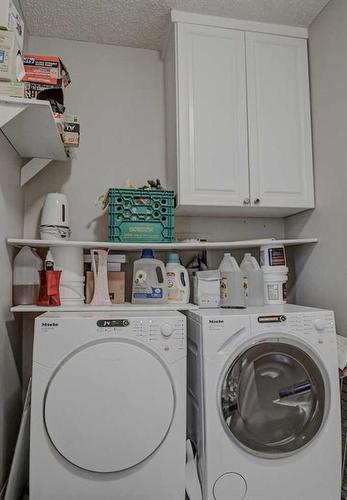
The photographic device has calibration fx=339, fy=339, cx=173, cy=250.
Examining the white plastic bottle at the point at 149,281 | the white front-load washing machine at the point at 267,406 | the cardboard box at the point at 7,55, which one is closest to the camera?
the cardboard box at the point at 7,55

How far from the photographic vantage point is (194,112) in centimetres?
192

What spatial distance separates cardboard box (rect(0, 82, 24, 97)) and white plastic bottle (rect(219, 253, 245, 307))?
133 cm

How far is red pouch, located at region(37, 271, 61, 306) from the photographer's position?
5.80 ft

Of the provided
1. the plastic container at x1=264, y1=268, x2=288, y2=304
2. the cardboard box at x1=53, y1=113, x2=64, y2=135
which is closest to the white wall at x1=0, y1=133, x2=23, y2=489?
the cardboard box at x1=53, y1=113, x2=64, y2=135

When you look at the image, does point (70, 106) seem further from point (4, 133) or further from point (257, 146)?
point (257, 146)

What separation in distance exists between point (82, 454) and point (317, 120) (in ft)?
7.00

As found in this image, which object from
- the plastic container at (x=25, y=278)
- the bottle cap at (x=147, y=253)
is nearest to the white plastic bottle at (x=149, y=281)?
the bottle cap at (x=147, y=253)

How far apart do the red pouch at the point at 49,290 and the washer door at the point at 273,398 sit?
0.96 metres

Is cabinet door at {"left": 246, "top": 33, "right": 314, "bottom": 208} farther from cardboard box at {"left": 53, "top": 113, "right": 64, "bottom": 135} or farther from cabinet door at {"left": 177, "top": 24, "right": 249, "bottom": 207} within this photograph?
cardboard box at {"left": 53, "top": 113, "right": 64, "bottom": 135}

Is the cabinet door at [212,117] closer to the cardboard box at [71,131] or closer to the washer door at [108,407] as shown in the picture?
the cardboard box at [71,131]

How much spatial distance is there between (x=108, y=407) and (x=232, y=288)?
90 centimetres

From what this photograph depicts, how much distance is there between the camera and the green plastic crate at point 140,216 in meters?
1.90

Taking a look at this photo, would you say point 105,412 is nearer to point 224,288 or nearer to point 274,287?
point 224,288

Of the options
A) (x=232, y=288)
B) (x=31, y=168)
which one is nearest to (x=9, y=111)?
(x=31, y=168)
